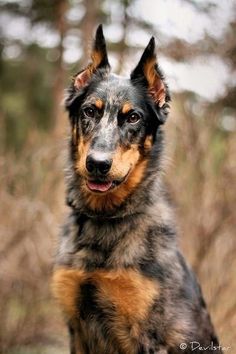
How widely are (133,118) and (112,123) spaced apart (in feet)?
0.72

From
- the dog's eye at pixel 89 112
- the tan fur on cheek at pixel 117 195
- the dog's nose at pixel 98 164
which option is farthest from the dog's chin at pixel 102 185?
the dog's eye at pixel 89 112

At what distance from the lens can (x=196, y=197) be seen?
355 inches

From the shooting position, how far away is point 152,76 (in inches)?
226

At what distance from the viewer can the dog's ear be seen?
5.73 m

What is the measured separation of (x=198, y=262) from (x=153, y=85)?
13.2 ft

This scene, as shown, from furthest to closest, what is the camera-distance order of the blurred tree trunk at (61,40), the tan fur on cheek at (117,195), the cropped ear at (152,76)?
the blurred tree trunk at (61,40) → the cropped ear at (152,76) → the tan fur on cheek at (117,195)

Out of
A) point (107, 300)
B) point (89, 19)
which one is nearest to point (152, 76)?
point (107, 300)

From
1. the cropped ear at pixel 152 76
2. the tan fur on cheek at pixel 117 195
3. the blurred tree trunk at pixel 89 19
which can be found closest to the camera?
the tan fur on cheek at pixel 117 195

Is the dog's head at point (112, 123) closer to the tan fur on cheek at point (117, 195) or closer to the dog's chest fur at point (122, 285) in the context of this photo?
the tan fur on cheek at point (117, 195)

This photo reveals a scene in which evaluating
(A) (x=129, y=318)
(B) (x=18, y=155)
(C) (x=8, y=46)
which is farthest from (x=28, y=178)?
(C) (x=8, y=46)

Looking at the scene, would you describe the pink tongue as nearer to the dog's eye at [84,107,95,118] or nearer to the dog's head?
the dog's head

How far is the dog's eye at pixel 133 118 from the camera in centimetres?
545

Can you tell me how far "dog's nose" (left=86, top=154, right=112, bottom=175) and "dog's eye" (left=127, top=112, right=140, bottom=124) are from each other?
560 millimetres

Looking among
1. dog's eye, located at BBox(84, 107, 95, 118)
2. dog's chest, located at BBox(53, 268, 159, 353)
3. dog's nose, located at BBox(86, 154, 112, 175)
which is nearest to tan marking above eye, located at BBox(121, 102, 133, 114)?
dog's eye, located at BBox(84, 107, 95, 118)
